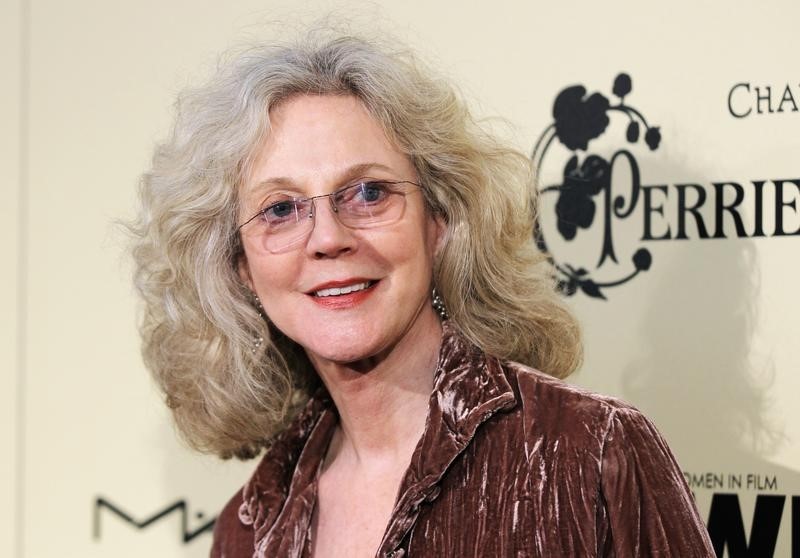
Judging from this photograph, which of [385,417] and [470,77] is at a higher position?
[470,77]

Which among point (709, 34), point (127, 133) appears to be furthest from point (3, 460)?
point (709, 34)

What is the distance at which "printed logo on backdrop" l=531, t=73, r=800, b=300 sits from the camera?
2.09 m

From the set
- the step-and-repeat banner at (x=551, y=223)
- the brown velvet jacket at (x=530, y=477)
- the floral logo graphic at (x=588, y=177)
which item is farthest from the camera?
the floral logo graphic at (x=588, y=177)

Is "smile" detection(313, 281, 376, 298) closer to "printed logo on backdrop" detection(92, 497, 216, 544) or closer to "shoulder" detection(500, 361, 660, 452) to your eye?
"shoulder" detection(500, 361, 660, 452)

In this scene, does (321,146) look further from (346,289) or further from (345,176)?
(346,289)

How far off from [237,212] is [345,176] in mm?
228

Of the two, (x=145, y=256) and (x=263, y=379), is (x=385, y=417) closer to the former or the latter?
(x=263, y=379)

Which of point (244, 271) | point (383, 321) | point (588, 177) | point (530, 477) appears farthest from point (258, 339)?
point (588, 177)

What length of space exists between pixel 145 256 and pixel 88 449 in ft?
2.84

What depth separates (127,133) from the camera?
264 centimetres

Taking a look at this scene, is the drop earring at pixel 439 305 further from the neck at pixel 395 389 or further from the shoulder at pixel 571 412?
the shoulder at pixel 571 412

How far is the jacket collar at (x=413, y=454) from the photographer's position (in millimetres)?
1577

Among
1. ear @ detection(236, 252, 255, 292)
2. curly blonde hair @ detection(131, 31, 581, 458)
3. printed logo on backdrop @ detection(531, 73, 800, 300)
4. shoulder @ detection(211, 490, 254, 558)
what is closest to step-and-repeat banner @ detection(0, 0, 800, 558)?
printed logo on backdrop @ detection(531, 73, 800, 300)

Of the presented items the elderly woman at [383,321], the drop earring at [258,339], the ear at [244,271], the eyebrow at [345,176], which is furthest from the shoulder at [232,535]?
the eyebrow at [345,176]
